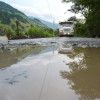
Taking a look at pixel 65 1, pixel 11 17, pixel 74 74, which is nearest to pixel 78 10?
pixel 65 1

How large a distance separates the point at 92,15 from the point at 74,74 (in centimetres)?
1424

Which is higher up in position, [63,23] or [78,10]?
[78,10]

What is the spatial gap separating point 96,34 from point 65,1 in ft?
25.8

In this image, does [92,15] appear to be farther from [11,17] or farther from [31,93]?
[11,17]

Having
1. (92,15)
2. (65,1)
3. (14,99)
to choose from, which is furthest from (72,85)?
(65,1)

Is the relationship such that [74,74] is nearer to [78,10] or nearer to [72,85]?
[72,85]

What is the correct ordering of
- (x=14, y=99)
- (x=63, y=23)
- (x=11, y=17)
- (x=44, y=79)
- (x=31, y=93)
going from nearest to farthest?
(x=14, y=99) → (x=31, y=93) → (x=44, y=79) → (x=63, y=23) → (x=11, y=17)

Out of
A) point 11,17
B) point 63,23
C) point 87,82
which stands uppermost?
point 11,17

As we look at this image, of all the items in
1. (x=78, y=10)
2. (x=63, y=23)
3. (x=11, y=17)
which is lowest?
(x=63, y=23)

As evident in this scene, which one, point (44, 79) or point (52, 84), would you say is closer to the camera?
point (52, 84)

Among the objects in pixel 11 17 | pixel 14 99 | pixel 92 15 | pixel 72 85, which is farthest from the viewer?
pixel 11 17

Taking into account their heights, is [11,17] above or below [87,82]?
above

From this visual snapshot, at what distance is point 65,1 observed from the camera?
25.7 metres

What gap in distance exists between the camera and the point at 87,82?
10.6ft
